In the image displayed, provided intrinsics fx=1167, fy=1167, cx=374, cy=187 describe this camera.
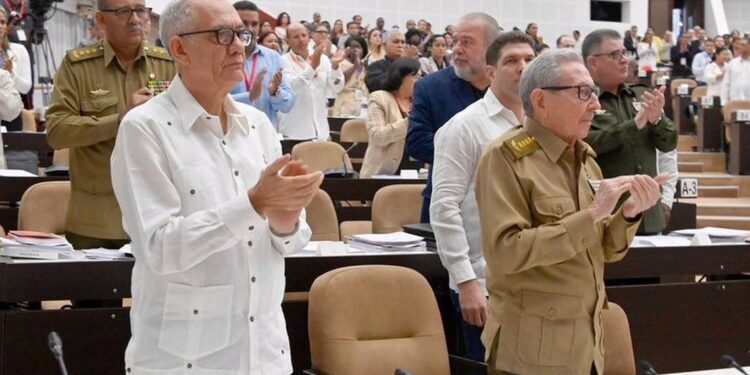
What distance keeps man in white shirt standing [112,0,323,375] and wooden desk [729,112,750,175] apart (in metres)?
10.8

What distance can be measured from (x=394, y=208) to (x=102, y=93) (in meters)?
1.90

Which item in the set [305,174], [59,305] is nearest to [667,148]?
[59,305]

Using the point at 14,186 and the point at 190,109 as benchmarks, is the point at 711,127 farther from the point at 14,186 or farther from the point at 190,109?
the point at 190,109

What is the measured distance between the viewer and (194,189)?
2.48 meters

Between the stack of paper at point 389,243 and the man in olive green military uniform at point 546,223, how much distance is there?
1230 mm

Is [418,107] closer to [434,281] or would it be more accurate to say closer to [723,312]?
[434,281]

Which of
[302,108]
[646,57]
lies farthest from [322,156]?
[646,57]

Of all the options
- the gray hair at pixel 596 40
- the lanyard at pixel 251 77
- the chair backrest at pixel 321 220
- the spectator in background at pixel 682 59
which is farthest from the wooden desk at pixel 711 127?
the spectator in background at pixel 682 59

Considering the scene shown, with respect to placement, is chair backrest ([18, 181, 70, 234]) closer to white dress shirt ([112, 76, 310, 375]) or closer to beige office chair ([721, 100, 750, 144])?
white dress shirt ([112, 76, 310, 375])

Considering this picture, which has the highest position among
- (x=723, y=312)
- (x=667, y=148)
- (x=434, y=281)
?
(x=667, y=148)

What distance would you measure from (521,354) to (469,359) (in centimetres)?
75

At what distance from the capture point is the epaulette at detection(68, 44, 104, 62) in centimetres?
392

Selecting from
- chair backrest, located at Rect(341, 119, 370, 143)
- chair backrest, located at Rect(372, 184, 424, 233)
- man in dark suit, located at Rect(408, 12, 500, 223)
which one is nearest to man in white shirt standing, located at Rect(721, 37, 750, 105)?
chair backrest, located at Rect(341, 119, 370, 143)

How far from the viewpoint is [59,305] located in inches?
175
